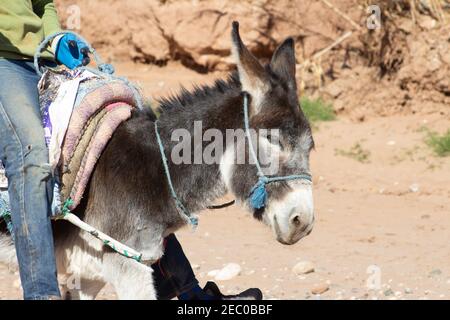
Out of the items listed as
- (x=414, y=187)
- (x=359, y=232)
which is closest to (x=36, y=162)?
(x=359, y=232)

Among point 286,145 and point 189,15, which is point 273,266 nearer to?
point 286,145

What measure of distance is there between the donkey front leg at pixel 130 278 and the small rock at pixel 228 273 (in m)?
2.49

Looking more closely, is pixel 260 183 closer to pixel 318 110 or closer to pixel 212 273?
pixel 212 273

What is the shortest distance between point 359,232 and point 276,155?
12.3 ft

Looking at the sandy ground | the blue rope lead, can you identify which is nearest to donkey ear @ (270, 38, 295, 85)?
the blue rope lead

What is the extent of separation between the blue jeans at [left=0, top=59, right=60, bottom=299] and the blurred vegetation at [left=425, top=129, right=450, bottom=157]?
230 inches

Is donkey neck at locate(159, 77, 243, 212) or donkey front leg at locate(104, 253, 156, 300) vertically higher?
donkey neck at locate(159, 77, 243, 212)

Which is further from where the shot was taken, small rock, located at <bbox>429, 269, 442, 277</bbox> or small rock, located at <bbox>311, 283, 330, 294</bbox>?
small rock, located at <bbox>429, 269, 442, 277</bbox>

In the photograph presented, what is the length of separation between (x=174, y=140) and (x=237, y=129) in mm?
296

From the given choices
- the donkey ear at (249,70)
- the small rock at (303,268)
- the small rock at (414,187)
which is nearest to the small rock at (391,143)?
the small rock at (414,187)

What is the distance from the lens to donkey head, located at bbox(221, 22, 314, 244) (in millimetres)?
3994

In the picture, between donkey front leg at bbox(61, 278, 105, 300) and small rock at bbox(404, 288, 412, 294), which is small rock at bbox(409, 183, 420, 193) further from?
donkey front leg at bbox(61, 278, 105, 300)

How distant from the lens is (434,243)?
23.6ft

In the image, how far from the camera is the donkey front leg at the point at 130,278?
4.08 m
